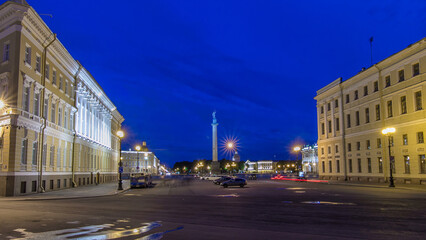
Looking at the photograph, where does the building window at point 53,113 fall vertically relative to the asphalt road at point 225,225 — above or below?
above

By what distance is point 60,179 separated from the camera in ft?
135

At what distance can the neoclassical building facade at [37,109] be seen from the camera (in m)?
30.5

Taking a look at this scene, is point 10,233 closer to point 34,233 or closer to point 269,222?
point 34,233

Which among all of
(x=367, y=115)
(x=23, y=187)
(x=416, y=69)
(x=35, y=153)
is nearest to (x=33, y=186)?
(x=23, y=187)

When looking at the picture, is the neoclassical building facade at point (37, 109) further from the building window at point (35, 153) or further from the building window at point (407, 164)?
the building window at point (407, 164)

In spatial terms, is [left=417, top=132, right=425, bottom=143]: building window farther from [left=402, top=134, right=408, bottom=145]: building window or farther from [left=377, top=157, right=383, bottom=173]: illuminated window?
[left=377, top=157, right=383, bottom=173]: illuminated window

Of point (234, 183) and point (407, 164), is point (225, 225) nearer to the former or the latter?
point (234, 183)

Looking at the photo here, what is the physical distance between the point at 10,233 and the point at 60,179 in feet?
104

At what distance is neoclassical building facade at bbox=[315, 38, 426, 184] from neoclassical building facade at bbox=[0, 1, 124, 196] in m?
35.3

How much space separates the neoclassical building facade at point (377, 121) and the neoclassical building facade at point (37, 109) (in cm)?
3532

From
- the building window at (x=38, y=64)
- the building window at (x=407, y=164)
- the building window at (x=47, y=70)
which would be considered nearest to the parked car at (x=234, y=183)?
the building window at (x=407, y=164)

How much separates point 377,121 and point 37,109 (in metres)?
43.0

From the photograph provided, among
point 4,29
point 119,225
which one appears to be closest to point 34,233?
point 119,225

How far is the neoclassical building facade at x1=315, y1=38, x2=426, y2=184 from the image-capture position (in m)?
44.0
